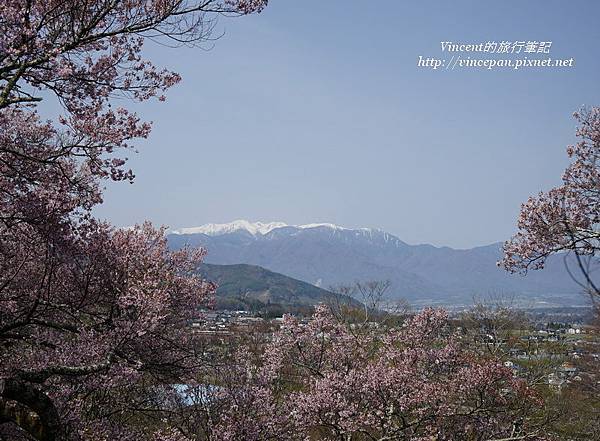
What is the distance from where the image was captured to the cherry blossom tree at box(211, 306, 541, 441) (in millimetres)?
8875

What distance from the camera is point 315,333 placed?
38.4 feet

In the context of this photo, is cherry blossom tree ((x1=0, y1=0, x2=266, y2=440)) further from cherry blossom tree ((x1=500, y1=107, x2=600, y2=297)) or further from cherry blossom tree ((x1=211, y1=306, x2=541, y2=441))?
cherry blossom tree ((x1=500, y1=107, x2=600, y2=297))

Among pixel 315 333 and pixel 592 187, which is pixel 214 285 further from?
pixel 592 187

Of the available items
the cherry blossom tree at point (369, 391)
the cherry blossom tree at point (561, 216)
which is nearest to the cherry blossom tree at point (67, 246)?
the cherry blossom tree at point (369, 391)

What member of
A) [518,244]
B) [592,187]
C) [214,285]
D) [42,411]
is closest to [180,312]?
[214,285]

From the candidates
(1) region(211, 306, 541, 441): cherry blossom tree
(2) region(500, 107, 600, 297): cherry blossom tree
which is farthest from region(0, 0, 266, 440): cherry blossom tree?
(2) region(500, 107, 600, 297): cherry blossom tree

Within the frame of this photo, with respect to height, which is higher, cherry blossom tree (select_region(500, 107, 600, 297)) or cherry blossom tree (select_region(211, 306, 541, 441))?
cherry blossom tree (select_region(500, 107, 600, 297))

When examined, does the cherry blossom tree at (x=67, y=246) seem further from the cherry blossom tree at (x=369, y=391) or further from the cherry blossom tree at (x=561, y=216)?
the cherry blossom tree at (x=561, y=216)

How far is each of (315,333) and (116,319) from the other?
5877mm

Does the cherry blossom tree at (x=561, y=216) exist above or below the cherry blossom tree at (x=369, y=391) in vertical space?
above

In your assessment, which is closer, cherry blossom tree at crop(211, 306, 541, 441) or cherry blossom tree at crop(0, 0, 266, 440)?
cherry blossom tree at crop(0, 0, 266, 440)

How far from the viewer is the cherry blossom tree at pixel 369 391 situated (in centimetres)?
888

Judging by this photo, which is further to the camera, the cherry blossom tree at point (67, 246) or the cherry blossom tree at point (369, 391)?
the cherry blossom tree at point (369, 391)

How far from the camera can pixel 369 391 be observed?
9.77 metres
